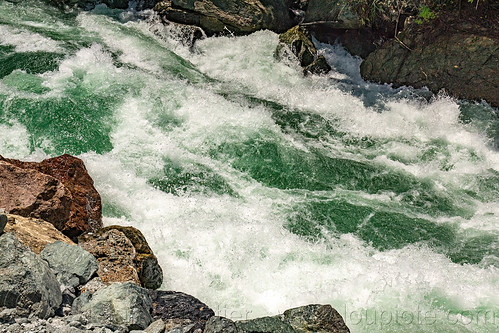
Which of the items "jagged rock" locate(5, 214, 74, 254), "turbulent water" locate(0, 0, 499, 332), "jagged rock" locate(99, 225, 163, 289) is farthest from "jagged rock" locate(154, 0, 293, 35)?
"jagged rock" locate(5, 214, 74, 254)

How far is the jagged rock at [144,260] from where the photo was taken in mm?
5289

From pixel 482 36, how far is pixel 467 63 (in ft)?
1.71

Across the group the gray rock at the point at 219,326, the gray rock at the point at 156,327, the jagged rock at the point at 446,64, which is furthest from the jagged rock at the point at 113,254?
the jagged rock at the point at 446,64

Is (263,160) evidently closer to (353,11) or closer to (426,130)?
(426,130)

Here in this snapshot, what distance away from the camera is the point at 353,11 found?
997 centimetres

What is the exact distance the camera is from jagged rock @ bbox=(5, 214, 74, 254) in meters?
4.81

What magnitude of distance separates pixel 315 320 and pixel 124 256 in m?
2.17

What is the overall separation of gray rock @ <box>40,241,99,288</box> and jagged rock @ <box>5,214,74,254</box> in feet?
0.50

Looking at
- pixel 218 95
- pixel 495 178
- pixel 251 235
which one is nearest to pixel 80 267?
pixel 251 235

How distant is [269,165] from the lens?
7480 millimetres

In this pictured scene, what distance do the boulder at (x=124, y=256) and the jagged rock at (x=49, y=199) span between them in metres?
0.27

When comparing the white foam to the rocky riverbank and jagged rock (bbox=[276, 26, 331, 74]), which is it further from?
jagged rock (bbox=[276, 26, 331, 74])

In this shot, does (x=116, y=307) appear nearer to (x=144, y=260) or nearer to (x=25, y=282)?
(x=25, y=282)

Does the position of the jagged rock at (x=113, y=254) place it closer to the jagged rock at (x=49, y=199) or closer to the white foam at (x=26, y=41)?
the jagged rock at (x=49, y=199)
